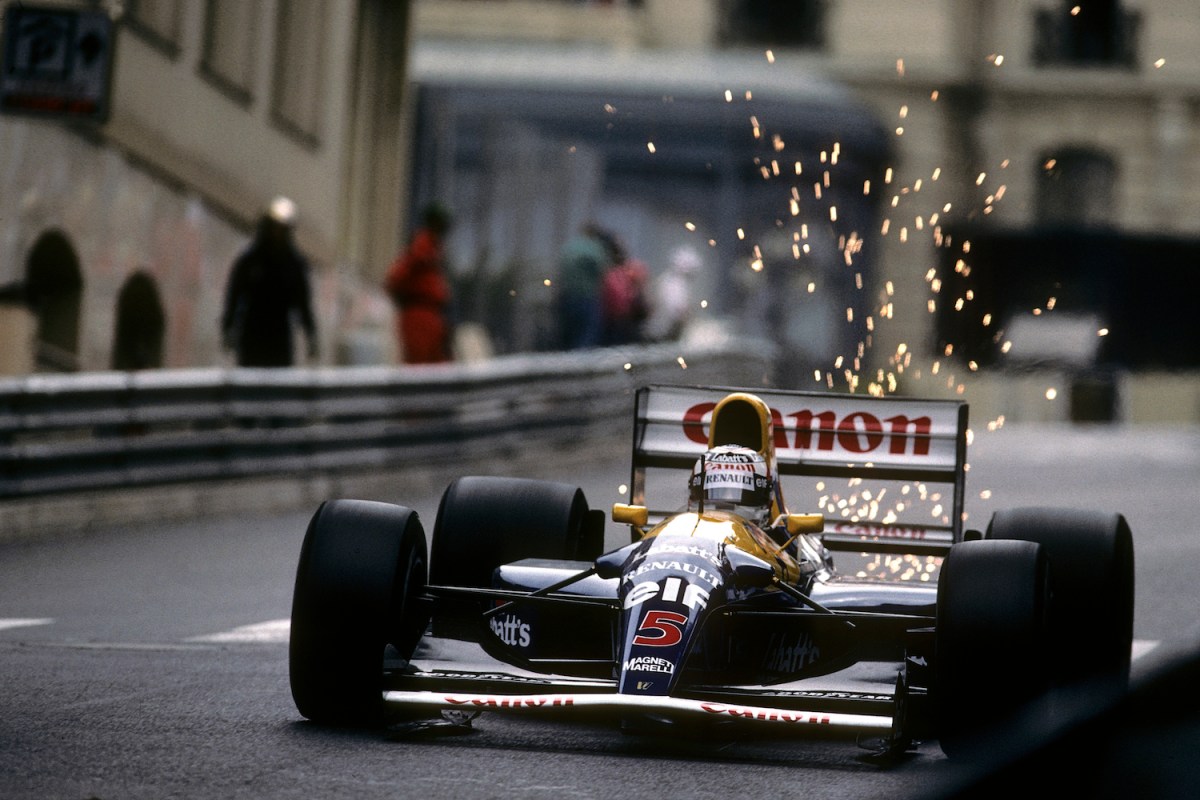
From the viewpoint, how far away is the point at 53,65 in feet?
40.6

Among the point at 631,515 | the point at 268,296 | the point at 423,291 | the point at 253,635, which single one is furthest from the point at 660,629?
the point at 423,291

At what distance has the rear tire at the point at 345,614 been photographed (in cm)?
612

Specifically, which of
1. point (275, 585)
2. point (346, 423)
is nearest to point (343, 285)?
point (346, 423)

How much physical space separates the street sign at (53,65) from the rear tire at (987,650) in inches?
300

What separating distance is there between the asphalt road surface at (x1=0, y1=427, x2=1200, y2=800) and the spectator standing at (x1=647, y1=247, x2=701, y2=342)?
1356 cm

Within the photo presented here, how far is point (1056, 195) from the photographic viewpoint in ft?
136

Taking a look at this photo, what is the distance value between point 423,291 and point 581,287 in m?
2.81

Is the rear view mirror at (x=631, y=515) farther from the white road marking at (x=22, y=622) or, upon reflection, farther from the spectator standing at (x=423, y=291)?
the spectator standing at (x=423, y=291)

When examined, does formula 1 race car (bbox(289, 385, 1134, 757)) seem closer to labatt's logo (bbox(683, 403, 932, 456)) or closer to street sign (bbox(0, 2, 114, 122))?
labatt's logo (bbox(683, 403, 932, 456))

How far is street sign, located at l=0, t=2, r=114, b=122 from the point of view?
484 inches

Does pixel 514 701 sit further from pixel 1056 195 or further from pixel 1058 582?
pixel 1056 195

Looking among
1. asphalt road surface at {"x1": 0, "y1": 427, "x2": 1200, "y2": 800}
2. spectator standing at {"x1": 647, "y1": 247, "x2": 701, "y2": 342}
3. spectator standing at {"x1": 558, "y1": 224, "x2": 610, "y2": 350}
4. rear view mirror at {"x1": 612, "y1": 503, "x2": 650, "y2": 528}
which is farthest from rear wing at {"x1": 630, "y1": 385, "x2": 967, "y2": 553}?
spectator standing at {"x1": 647, "y1": 247, "x2": 701, "y2": 342}

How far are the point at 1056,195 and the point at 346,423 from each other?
89.4ft

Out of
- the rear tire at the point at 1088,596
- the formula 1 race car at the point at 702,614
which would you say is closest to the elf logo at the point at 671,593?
the formula 1 race car at the point at 702,614
